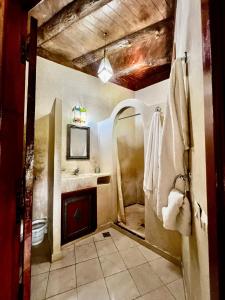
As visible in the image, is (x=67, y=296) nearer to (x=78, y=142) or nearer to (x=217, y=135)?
(x=217, y=135)

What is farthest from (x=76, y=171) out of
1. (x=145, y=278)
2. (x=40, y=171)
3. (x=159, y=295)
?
(x=159, y=295)

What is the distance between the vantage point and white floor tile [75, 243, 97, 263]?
190 centimetres

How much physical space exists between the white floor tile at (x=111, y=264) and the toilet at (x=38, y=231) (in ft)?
2.61

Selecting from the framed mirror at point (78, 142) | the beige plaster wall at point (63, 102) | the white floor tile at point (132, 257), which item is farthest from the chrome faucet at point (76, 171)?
the white floor tile at point (132, 257)

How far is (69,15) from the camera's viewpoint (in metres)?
1.96

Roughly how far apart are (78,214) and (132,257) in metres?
0.94

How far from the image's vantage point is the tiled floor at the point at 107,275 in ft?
4.57

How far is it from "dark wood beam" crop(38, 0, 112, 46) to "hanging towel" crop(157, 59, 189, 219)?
1498 millimetres

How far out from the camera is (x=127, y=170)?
3900mm

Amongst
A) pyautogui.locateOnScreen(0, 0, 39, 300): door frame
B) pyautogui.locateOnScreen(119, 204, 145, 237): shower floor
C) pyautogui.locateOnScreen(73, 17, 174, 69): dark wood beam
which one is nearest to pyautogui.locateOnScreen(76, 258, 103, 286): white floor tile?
pyautogui.locateOnScreen(119, 204, 145, 237): shower floor

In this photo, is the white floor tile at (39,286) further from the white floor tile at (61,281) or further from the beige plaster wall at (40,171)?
the beige plaster wall at (40,171)

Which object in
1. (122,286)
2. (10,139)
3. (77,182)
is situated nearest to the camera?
(10,139)

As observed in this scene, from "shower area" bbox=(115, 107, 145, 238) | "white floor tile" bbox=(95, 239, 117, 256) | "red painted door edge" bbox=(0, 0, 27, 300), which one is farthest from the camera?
"shower area" bbox=(115, 107, 145, 238)

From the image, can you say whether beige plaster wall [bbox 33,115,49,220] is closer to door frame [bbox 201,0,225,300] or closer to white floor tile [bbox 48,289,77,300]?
white floor tile [bbox 48,289,77,300]
